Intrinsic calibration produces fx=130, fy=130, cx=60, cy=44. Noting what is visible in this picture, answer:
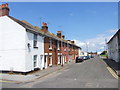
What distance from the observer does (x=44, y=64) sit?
18938mm

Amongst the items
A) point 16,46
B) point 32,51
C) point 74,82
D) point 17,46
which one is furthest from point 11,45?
point 74,82

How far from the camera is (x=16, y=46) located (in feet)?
49.3

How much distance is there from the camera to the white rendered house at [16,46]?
14.6 meters

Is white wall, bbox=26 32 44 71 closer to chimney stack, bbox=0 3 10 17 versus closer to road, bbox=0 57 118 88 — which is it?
road, bbox=0 57 118 88

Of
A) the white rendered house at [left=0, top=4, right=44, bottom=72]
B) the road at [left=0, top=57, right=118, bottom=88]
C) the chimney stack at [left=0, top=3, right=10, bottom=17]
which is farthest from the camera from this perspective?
the chimney stack at [left=0, top=3, right=10, bottom=17]

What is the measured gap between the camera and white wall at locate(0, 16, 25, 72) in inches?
575

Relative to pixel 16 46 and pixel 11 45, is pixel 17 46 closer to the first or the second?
pixel 16 46

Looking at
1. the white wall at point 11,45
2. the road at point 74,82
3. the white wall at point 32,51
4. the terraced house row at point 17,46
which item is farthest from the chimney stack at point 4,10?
the road at point 74,82

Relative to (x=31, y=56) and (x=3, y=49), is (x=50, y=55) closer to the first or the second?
(x=31, y=56)

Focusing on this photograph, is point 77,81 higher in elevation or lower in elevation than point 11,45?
lower

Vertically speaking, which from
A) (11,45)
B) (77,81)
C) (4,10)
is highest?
(4,10)

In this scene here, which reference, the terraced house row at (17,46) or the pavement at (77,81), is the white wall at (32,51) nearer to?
the terraced house row at (17,46)

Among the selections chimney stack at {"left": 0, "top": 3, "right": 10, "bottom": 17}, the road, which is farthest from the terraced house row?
the road

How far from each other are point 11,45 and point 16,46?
0.76 metres
